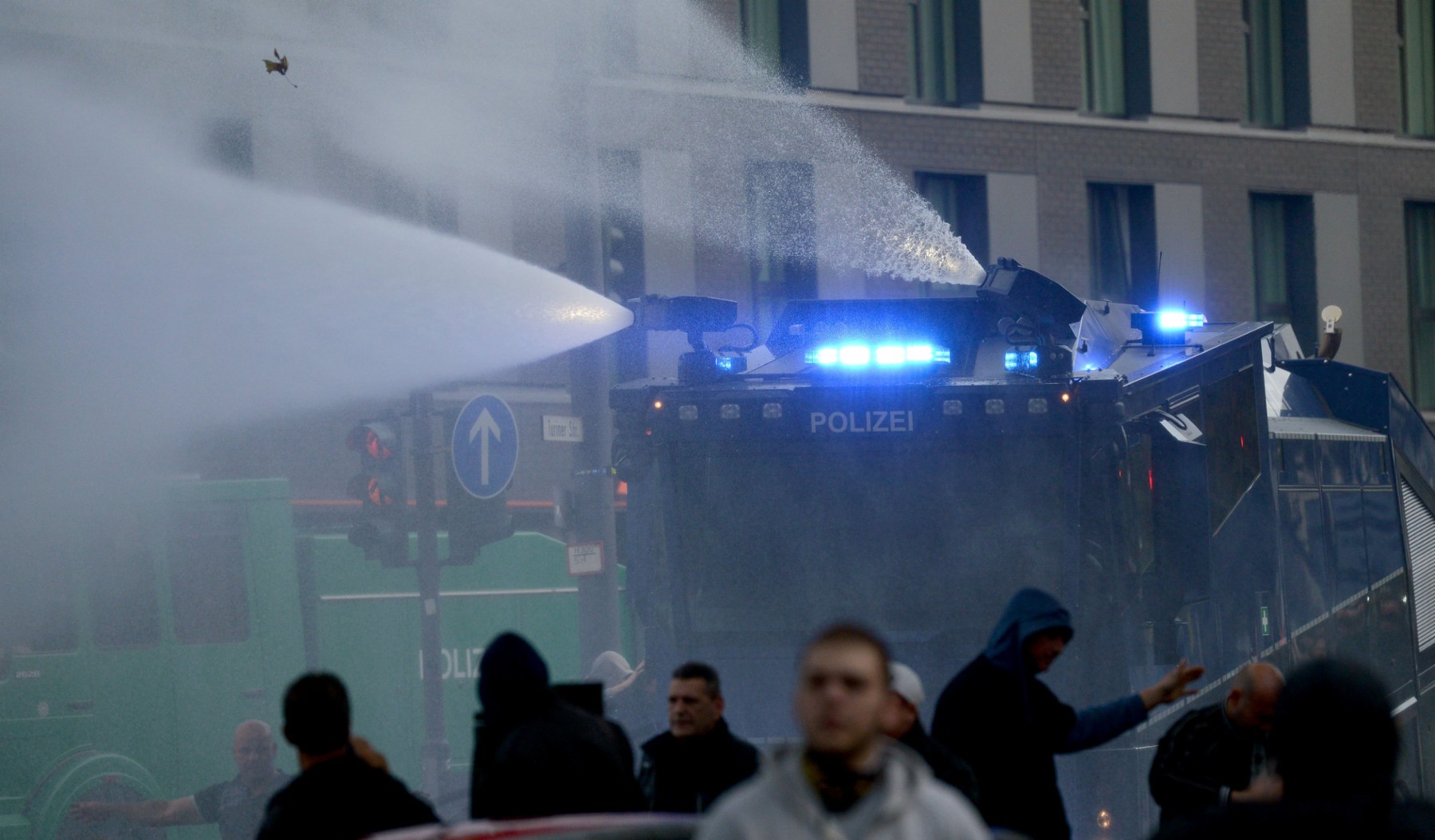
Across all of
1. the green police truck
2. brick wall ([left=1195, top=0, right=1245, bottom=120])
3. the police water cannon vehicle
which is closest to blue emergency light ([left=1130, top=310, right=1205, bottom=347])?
the police water cannon vehicle

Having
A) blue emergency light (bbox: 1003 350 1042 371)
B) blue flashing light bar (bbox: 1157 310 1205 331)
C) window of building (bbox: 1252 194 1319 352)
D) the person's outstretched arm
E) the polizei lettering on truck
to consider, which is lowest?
the person's outstretched arm

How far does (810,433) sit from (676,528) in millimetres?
745

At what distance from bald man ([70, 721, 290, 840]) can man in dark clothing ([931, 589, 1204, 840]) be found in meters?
4.48

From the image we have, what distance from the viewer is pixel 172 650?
12969mm

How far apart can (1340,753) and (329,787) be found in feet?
7.79

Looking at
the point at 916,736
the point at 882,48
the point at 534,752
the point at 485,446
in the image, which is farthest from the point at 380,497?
the point at 882,48

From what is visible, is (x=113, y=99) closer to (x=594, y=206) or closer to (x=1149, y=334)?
(x=594, y=206)

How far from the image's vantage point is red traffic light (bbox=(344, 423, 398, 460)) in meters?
13.9

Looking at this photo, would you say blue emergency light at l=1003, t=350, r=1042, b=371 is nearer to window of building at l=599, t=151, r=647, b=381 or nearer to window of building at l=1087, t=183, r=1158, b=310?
window of building at l=599, t=151, r=647, b=381

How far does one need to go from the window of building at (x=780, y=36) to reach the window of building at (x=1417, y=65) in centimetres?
1023

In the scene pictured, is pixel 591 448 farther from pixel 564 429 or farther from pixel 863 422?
pixel 863 422

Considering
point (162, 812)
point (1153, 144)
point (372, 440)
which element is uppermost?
point (1153, 144)

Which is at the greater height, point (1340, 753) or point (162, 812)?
point (1340, 753)

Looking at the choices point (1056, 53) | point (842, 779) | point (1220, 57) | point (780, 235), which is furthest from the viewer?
Result: point (1220, 57)
